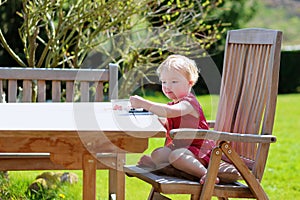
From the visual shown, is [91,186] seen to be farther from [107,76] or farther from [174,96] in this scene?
[107,76]

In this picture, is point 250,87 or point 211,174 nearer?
point 211,174

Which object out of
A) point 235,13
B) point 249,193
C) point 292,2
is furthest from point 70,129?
point 292,2

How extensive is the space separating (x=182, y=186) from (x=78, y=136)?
0.63 metres

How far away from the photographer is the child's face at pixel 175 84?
3357 mm

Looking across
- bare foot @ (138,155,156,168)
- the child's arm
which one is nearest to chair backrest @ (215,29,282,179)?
the child's arm

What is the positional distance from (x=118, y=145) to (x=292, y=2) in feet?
85.0

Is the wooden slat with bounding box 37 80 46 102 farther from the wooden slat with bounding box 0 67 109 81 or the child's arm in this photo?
the child's arm

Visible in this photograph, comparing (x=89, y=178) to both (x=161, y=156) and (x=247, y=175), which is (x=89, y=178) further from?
(x=247, y=175)

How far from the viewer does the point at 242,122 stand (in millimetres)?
3750

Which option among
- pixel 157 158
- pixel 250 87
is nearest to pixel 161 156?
pixel 157 158

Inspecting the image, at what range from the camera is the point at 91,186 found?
3.02 meters

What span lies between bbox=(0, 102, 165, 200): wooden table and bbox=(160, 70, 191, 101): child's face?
27 centimetres

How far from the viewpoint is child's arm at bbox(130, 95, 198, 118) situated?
3.08m

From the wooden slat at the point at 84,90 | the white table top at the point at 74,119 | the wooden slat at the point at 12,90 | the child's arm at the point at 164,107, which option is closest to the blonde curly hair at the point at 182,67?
the child's arm at the point at 164,107
